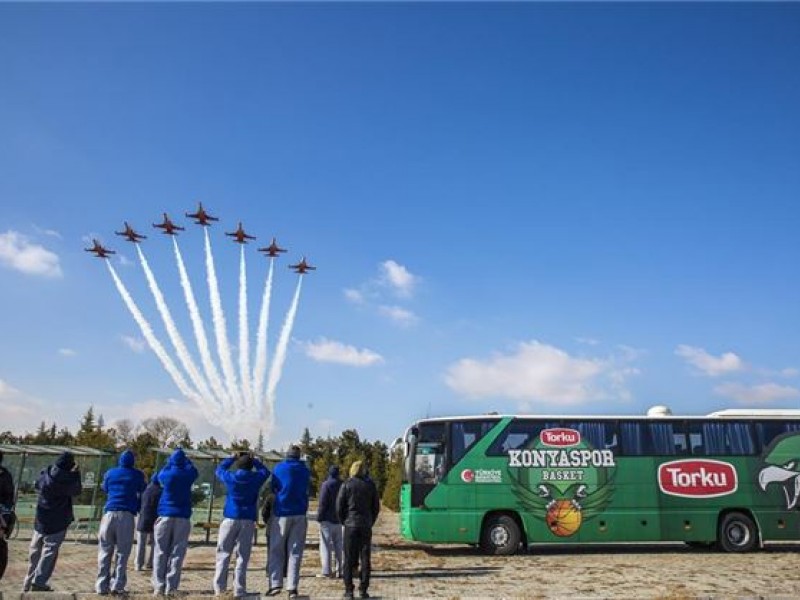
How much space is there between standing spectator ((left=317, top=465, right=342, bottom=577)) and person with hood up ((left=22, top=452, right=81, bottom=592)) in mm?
4046

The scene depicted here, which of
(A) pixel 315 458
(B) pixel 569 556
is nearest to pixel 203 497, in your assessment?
(B) pixel 569 556

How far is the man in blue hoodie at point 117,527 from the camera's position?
9.00 meters

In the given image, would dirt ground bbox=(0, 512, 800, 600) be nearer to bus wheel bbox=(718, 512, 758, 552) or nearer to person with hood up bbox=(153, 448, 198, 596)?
bus wheel bbox=(718, 512, 758, 552)

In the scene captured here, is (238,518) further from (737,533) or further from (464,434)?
(737,533)

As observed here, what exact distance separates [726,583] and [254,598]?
8.08 meters

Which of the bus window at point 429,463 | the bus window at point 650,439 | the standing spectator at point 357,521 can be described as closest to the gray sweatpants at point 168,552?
the standing spectator at point 357,521

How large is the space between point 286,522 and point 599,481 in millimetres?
9326

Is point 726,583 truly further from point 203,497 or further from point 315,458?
point 315,458

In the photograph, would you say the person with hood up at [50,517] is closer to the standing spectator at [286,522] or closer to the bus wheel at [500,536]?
the standing spectator at [286,522]

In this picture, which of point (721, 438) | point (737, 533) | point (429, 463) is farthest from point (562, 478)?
point (737, 533)

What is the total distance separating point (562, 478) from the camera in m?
15.8

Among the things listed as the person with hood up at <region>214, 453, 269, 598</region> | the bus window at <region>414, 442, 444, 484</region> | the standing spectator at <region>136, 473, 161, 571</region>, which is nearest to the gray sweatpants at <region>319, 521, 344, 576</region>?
the person with hood up at <region>214, 453, 269, 598</region>

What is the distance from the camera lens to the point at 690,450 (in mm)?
16266

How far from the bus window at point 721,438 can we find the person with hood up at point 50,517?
1430 cm
